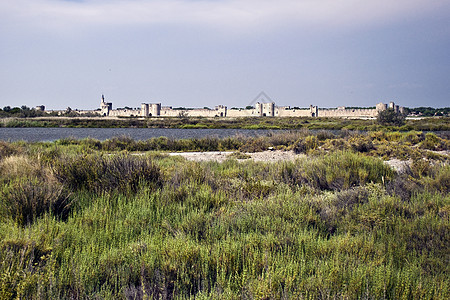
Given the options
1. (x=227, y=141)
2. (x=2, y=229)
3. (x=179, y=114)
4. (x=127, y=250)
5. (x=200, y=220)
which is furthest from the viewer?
(x=179, y=114)

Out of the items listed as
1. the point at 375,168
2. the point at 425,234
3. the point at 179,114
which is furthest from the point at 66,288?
the point at 179,114

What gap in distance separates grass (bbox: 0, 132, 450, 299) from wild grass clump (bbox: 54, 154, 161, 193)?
0.09ft

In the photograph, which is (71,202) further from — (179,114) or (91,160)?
(179,114)

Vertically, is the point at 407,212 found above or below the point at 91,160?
below

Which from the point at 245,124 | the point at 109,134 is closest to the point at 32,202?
the point at 109,134

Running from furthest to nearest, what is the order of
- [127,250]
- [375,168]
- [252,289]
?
[375,168]
[127,250]
[252,289]

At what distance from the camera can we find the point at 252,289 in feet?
8.49

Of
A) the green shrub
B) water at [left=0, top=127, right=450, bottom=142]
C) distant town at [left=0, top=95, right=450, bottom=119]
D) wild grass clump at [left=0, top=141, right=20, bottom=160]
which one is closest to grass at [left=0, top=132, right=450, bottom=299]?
wild grass clump at [left=0, top=141, right=20, bottom=160]

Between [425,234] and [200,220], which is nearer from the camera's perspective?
[425,234]

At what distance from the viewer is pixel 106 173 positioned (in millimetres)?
6402

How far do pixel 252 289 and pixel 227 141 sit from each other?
60.2ft

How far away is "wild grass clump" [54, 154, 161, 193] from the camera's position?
6.14m

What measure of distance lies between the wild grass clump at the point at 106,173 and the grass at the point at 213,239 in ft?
0.09

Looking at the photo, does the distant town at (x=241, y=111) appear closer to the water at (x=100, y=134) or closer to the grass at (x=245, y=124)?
the grass at (x=245, y=124)
